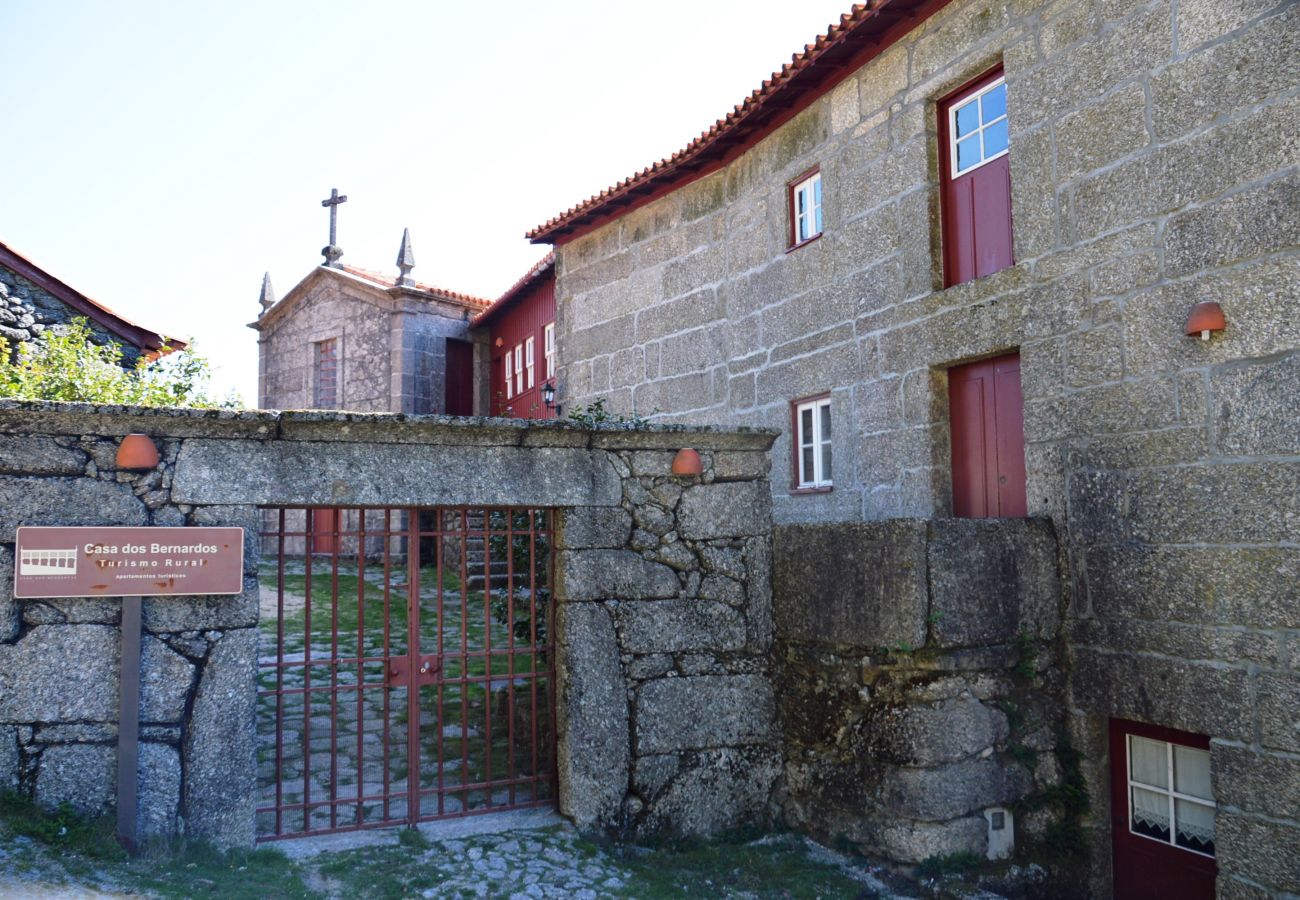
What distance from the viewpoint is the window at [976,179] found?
20.8ft

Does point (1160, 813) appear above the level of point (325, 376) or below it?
below

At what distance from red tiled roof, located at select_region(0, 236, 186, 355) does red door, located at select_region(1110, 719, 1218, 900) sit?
10.1 m

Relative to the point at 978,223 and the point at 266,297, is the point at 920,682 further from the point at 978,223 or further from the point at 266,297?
the point at 266,297

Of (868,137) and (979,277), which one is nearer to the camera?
(979,277)

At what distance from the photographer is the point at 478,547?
13.6m

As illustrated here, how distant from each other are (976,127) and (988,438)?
2.08m

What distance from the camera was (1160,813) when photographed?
526cm

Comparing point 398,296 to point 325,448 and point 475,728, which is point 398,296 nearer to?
point 475,728

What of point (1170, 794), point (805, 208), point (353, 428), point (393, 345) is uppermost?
point (393, 345)

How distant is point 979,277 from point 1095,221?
3.29ft

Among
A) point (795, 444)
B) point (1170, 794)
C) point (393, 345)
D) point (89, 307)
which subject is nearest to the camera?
point (1170, 794)

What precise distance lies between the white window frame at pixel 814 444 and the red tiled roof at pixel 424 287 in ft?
34.6

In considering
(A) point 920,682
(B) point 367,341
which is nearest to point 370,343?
(B) point 367,341

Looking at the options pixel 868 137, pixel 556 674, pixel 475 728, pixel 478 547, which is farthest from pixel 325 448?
pixel 478 547
